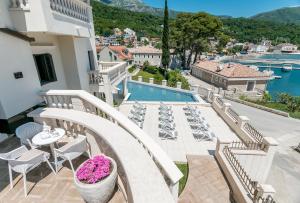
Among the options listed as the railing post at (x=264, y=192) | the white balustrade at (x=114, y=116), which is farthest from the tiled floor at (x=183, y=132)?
the white balustrade at (x=114, y=116)

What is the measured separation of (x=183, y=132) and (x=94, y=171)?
946 centimetres

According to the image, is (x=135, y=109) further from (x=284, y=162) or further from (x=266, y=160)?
(x=284, y=162)

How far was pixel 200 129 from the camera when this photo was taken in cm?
1224

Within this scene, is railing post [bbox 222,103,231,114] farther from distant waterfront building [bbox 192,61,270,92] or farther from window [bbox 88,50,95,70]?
distant waterfront building [bbox 192,61,270,92]

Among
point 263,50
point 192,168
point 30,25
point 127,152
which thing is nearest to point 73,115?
point 127,152

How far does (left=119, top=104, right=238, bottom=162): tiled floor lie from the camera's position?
10.1m

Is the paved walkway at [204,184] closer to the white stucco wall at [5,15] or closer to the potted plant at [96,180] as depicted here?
the potted plant at [96,180]

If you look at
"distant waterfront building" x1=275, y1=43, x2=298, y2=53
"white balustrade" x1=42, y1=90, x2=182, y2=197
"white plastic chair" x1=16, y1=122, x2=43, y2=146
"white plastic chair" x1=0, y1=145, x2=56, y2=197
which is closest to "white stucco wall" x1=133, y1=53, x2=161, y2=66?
"white balustrade" x1=42, y1=90, x2=182, y2=197

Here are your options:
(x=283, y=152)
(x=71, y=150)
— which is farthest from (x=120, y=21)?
(x=71, y=150)

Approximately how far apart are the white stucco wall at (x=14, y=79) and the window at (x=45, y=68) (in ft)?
9.25

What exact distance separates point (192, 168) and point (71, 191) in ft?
20.3

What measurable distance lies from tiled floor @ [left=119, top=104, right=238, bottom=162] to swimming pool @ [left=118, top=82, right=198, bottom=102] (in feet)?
14.0

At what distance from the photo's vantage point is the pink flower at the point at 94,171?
327 centimetres

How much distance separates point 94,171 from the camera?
3.38 meters
